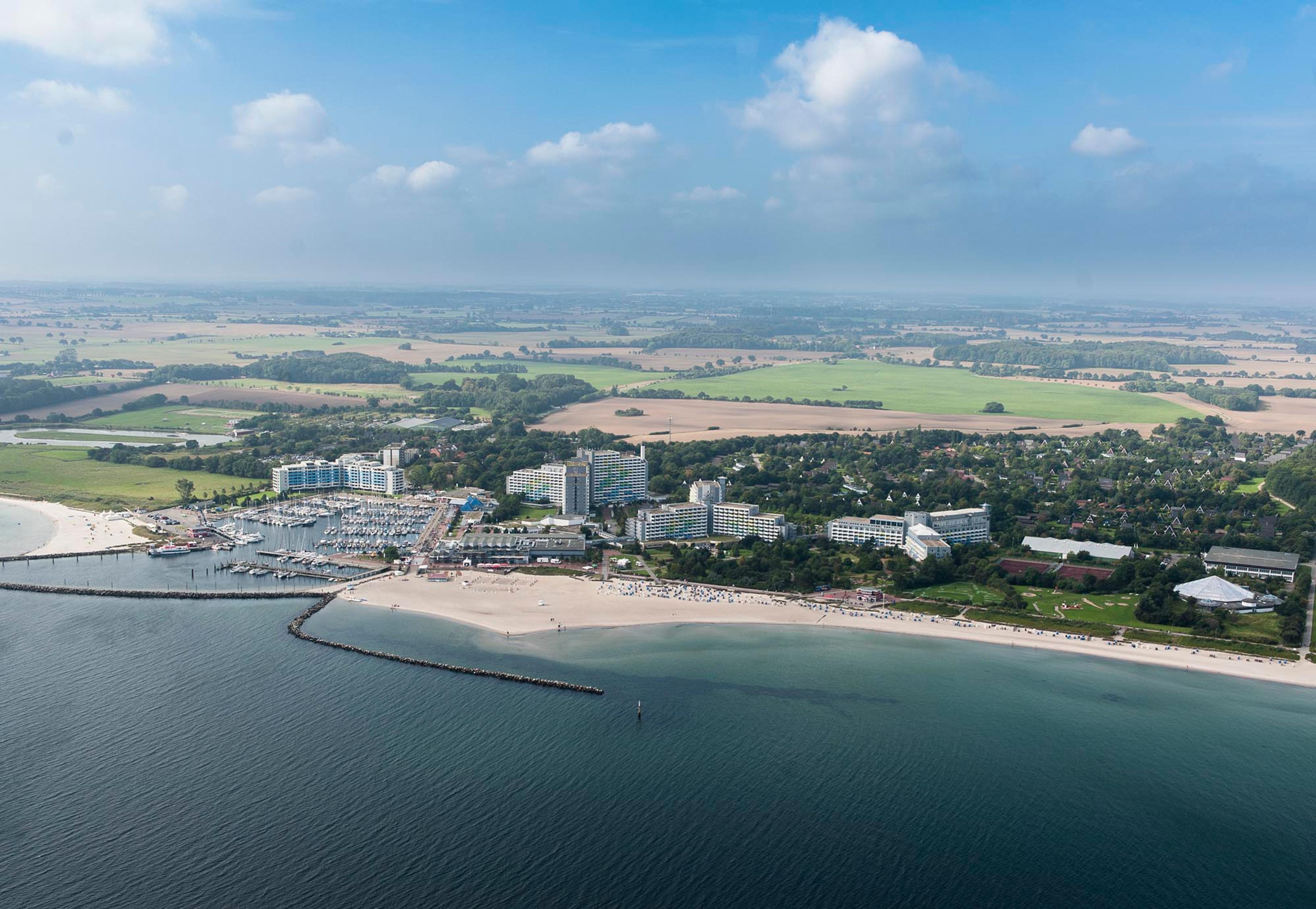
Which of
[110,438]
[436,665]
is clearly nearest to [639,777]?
[436,665]

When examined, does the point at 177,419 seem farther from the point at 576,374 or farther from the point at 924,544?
the point at 924,544

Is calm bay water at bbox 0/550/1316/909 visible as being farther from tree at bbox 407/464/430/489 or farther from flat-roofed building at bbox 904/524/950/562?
tree at bbox 407/464/430/489

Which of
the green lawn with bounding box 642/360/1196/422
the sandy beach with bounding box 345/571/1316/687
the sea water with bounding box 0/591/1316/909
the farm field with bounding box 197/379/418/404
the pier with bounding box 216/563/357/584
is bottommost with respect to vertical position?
the pier with bounding box 216/563/357/584

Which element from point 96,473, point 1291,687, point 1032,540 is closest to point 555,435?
point 96,473

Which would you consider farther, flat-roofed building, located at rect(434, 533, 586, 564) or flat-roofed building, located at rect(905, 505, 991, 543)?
flat-roofed building, located at rect(905, 505, 991, 543)

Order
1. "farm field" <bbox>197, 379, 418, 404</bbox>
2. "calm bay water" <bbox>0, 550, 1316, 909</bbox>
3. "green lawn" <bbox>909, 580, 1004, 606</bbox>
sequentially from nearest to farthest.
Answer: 1. "calm bay water" <bbox>0, 550, 1316, 909</bbox>
2. "green lawn" <bbox>909, 580, 1004, 606</bbox>
3. "farm field" <bbox>197, 379, 418, 404</bbox>

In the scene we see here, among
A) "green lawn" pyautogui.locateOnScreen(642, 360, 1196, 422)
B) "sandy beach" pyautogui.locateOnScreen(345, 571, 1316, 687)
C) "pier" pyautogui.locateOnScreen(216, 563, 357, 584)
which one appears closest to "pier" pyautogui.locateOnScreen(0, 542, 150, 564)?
"pier" pyautogui.locateOnScreen(216, 563, 357, 584)

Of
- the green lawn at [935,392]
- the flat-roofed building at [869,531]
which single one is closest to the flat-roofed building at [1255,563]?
the flat-roofed building at [869,531]

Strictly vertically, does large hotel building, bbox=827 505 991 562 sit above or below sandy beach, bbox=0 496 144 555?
above
